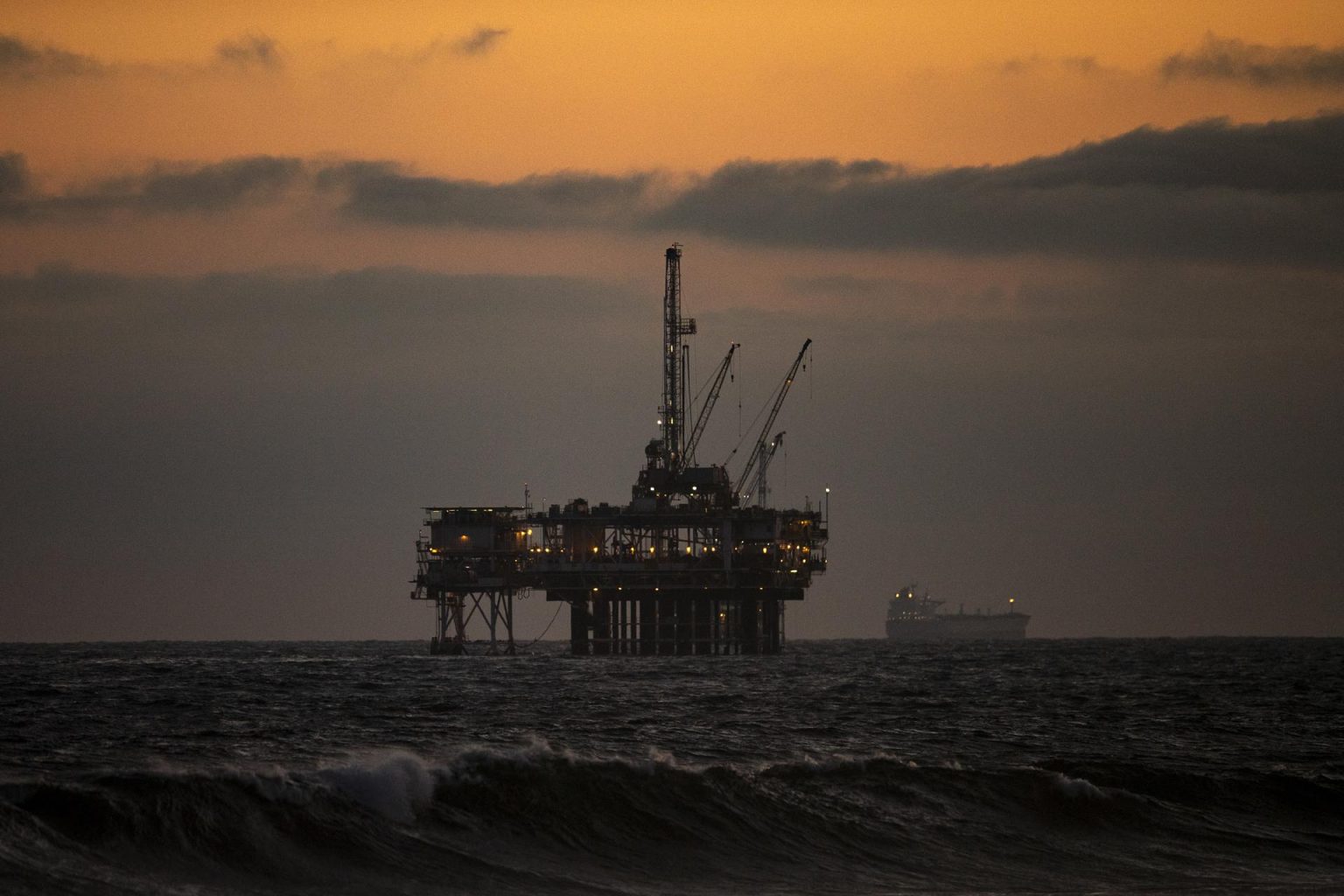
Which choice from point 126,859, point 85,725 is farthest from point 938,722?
point 126,859

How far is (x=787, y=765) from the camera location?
140 ft

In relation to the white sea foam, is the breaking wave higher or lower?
lower

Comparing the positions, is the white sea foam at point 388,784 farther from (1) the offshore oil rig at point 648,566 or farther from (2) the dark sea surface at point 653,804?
(1) the offshore oil rig at point 648,566

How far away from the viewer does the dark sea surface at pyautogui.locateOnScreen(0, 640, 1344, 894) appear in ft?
105

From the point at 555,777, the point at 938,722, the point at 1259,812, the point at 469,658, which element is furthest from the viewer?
the point at 469,658

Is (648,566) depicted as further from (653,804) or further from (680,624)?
(653,804)

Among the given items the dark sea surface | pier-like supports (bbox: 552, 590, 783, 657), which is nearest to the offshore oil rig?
pier-like supports (bbox: 552, 590, 783, 657)

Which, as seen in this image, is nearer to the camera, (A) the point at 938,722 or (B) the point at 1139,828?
(B) the point at 1139,828

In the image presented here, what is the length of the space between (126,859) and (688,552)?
143m

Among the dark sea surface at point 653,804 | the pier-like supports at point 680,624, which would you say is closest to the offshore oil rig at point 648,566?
the pier-like supports at point 680,624

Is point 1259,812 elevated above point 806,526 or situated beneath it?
situated beneath

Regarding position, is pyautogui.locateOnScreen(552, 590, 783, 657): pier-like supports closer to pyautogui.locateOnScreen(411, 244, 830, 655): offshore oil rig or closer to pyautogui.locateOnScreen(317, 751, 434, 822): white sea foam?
pyautogui.locateOnScreen(411, 244, 830, 655): offshore oil rig

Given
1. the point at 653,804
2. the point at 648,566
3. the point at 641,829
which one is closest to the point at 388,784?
the point at 641,829

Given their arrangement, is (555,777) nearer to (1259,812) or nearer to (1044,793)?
(1044,793)
